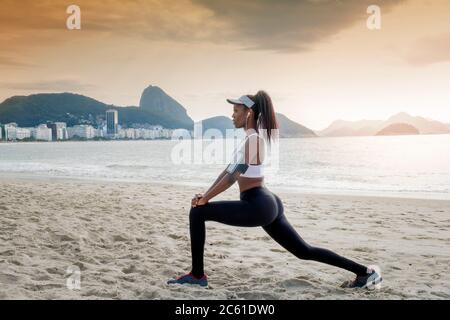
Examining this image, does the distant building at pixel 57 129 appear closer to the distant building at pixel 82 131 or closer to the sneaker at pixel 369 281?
the distant building at pixel 82 131

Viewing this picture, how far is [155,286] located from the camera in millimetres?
4273

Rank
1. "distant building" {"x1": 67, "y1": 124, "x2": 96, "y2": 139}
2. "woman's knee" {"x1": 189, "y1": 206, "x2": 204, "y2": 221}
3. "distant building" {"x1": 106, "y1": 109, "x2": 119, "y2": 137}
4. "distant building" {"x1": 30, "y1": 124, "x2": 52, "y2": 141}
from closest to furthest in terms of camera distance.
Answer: "woman's knee" {"x1": 189, "y1": 206, "x2": 204, "y2": 221} → "distant building" {"x1": 30, "y1": 124, "x2": 52, "y2": 141} → "distant building" {"x1": 106, "y1": 109, "x2": 119, "y2": 137} → "distant building" {"x1": 67, "y1": 124, "x2": 96, "y2": 139}

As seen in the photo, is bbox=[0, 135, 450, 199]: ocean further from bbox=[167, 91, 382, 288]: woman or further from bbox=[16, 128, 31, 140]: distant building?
bbox=[16, 128, 31, 140]: distant building

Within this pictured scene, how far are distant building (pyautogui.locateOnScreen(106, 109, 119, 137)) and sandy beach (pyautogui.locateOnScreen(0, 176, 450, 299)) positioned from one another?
157m

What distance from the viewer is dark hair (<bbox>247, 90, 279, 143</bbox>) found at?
3879 millimetres

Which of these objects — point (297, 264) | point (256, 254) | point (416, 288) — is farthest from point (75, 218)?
point (416, 288)

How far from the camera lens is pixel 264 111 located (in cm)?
389

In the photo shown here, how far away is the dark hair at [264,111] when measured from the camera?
3879mm

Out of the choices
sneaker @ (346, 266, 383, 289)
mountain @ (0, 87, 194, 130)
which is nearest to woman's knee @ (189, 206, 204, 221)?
sneaker @ (346, 266, 383, 289)

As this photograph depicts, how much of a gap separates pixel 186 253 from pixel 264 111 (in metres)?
2.64

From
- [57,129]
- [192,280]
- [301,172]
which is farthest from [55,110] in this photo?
[192,280]
